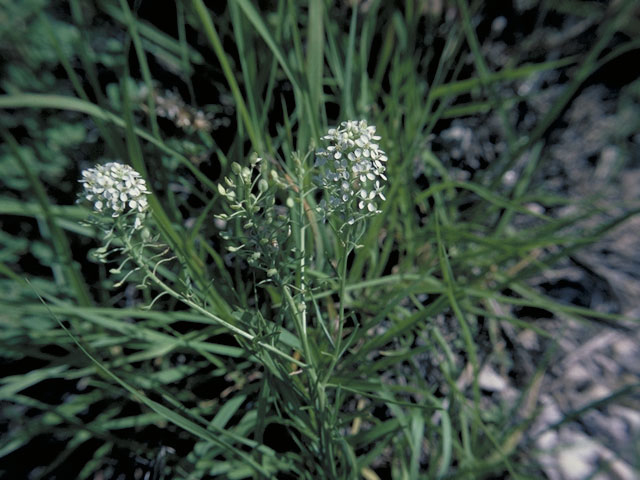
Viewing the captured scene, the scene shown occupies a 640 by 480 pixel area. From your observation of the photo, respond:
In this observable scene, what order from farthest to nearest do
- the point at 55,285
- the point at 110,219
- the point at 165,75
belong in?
the point at 165,75
the point at 55,285
the point at 110,219

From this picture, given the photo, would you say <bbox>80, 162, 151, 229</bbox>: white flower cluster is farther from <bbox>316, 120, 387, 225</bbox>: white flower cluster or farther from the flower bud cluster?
<bbox>316, 120, 387, 225</bbox>: white flower cluster

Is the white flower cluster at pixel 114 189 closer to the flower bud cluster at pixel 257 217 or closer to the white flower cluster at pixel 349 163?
the flower bud cluster at pixel 257 217

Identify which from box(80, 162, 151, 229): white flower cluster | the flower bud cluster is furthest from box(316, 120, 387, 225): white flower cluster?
box(80, 162, 151, 229): white flower cluster

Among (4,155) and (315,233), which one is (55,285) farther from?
(315,233)

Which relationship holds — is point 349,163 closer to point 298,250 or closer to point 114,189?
point 298,250

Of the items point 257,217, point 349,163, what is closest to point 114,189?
point 257,217

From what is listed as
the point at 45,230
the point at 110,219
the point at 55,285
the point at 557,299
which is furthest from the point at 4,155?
the point at 557,299
